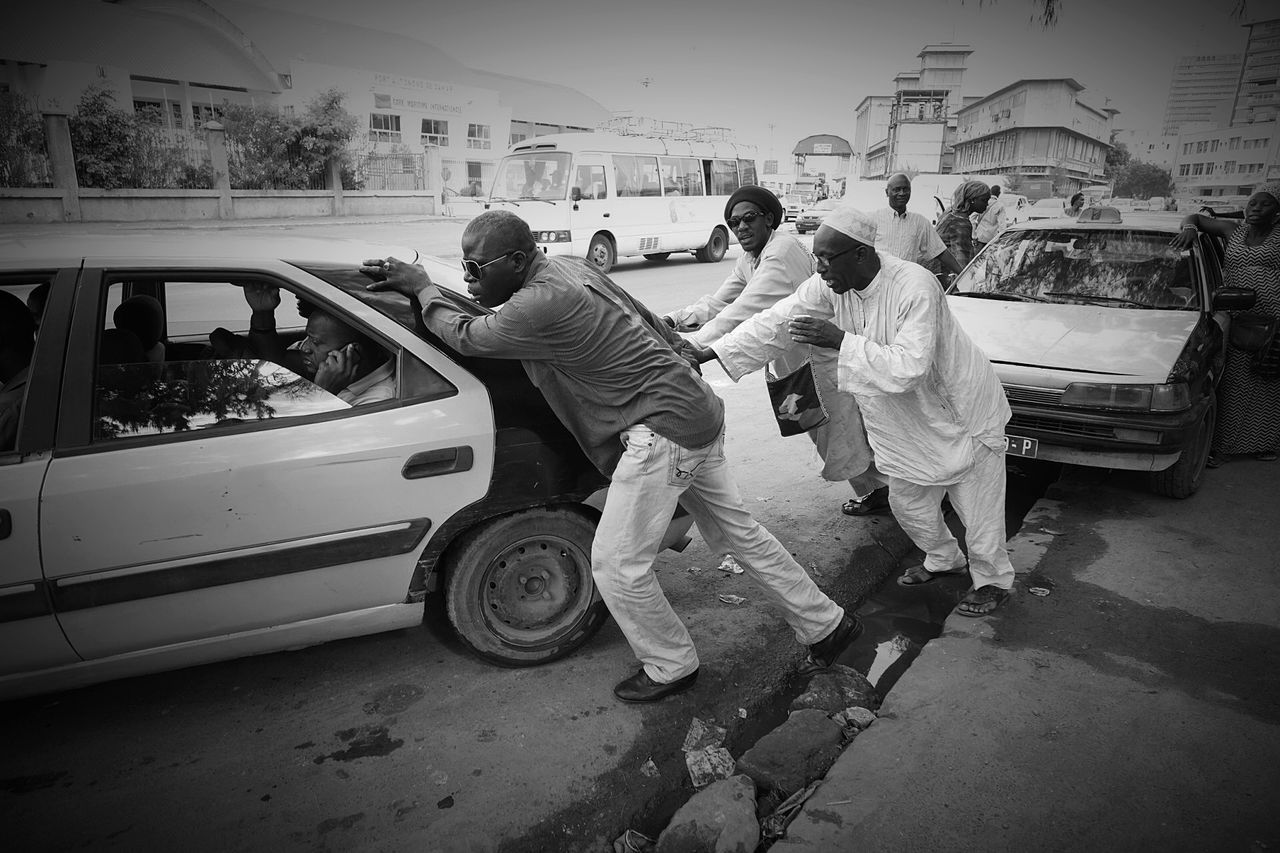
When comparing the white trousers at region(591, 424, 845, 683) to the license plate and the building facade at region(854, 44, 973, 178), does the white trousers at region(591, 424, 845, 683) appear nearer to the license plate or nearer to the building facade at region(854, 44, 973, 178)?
the license plate

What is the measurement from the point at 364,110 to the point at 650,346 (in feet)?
125

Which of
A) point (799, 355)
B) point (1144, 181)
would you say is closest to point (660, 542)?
point (799, 355)

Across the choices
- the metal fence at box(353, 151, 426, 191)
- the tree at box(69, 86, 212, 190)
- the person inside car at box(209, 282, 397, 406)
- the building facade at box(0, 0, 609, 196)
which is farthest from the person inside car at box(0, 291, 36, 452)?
the metal fence at box(353, 151, 426, 191)

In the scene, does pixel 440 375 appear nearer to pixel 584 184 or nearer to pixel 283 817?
pixel 283 817

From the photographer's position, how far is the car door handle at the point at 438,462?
8.29ft

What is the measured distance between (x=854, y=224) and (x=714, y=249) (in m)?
15.2

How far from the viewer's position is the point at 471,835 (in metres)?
2.15

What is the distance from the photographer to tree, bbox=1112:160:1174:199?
27.0 metres

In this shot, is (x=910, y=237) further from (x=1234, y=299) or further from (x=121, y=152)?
(x=121, y=152)

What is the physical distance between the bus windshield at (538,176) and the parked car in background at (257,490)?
441 inches

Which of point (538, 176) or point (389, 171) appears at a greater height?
point (389, 171)

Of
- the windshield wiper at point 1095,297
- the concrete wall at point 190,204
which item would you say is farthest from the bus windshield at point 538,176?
the concrete wall at point 190,204

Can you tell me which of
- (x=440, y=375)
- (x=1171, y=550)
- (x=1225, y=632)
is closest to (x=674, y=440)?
(x=440, y=375)

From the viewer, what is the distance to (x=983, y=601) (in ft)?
11.0
